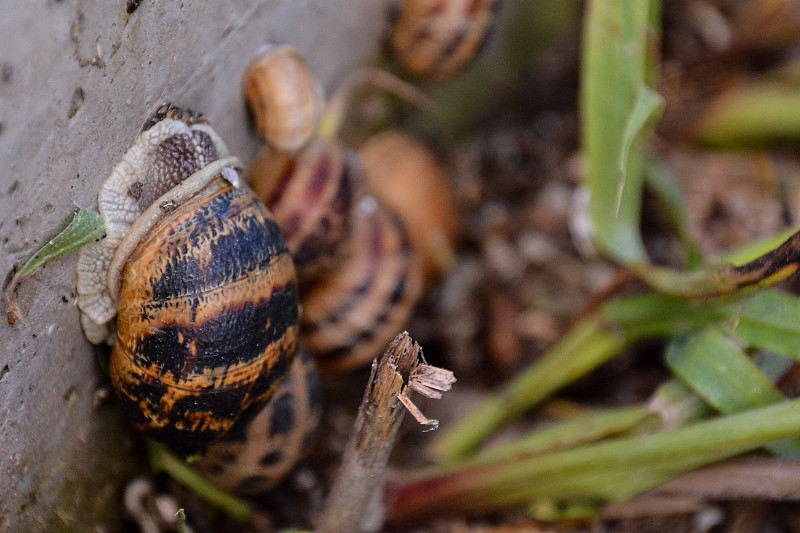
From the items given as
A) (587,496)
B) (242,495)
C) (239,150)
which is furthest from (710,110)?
(242,495)

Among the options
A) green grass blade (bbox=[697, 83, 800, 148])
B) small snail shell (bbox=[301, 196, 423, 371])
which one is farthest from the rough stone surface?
green grass blade (bbox=[697, 83, 800, 148])

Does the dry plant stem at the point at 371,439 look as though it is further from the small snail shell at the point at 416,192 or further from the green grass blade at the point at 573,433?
the small snail shell at the point at 416,192

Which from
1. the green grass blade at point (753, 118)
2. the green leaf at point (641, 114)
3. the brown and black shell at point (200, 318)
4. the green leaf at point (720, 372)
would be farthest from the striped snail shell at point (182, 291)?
the green grass blade at point (753, 118)

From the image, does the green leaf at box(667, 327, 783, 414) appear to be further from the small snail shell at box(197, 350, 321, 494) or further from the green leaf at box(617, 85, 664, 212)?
the small snail shell at box(197, 350, 321, 494)

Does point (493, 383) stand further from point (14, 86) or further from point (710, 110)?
point (14, 86)

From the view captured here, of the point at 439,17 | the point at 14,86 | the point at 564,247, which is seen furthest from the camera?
the point at 564,247

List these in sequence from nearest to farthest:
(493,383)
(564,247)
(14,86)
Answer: (14,86) < (493,383) < (564,247)
